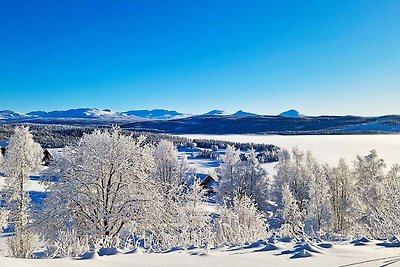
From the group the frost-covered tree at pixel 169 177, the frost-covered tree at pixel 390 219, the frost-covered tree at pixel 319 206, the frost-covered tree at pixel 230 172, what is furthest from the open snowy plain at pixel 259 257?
the frost-covered tree at pixel 230 172

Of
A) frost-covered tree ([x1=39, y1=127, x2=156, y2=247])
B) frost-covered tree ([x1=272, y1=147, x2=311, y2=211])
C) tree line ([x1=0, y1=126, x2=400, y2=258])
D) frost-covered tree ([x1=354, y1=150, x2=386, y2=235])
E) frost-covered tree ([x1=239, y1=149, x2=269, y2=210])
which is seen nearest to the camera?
tree line ([x1=0, y1=126, x2=400, y2=258])

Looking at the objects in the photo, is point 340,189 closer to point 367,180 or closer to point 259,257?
point 367,180

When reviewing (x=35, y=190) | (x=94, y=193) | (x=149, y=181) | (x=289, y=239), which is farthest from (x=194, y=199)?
(x=35, y=190)

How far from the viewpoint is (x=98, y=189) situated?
19656mm

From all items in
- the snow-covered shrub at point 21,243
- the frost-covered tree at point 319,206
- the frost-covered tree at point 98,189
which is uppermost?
the frost-covered tree at point 98,189

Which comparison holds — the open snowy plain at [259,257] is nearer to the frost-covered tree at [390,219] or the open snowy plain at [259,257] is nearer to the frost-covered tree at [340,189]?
the frost-covered tree at [390,219]

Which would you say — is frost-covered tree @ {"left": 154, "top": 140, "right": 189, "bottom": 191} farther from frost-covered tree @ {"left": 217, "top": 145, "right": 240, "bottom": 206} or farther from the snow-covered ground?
the snow-covered ground

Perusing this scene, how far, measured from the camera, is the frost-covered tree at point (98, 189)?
1850 cm

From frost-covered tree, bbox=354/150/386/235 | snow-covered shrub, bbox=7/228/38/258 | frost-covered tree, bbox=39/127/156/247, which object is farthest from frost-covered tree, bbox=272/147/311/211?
snow-covered shrub, bbox=7/228/38/258

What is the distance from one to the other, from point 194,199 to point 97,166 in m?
13.5

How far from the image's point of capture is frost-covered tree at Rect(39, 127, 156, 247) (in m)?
18.5

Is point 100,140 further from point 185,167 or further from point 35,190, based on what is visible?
point 35,190

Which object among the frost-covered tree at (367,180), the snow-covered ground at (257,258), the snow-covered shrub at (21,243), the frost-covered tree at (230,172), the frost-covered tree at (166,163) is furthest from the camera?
the frost-covered tree at (230,172)

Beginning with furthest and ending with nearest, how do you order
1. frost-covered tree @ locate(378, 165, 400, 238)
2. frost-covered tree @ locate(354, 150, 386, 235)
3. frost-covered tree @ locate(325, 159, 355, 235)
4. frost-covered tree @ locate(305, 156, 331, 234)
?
frost-covered tree @ locate(325, 159, 355, 235), frost-covered tree @ locate(305, 156, 331, 234), frost-covered tree @ locate(354, 150, 386, 235), frost-covered tree @ locate(378, 165, 400, 238)
